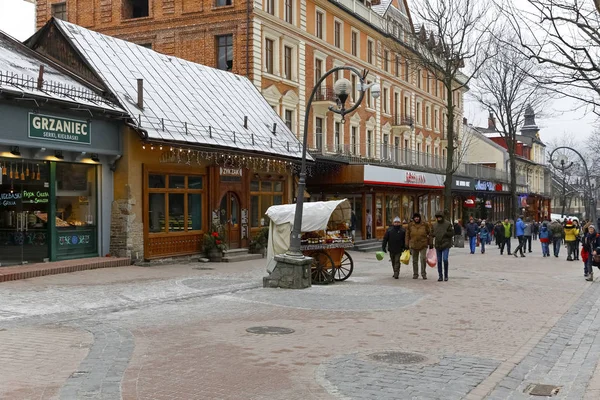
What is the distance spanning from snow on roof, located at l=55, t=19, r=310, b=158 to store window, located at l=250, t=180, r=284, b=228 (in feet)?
5.17

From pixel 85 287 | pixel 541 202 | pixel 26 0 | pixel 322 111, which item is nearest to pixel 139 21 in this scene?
pixel 26 0

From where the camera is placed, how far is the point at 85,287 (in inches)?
574

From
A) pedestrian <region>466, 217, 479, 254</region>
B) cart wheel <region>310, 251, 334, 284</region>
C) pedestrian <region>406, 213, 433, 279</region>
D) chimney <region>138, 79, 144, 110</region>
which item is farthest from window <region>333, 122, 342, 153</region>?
cart wheel <region>310, 251, 334, 284</region>

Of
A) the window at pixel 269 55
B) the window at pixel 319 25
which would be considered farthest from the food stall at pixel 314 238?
the window at pixel 319 25

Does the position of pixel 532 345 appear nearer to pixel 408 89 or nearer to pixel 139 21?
pixel 139 21

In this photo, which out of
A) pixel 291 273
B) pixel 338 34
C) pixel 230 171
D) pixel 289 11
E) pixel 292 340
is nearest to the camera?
pixel 292 340

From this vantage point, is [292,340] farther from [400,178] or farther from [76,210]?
[400,178]

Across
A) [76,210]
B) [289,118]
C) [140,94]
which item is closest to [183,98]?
[140,94]

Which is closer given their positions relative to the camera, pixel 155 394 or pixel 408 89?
pixel 155 394

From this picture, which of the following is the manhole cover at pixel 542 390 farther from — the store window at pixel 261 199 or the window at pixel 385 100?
the window at pixel 385 100

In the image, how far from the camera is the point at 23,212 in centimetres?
1694

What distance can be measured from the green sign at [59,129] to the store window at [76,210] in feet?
2.89

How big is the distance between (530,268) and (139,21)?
2183 centimetres

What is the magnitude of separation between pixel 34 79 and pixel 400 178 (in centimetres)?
2186
